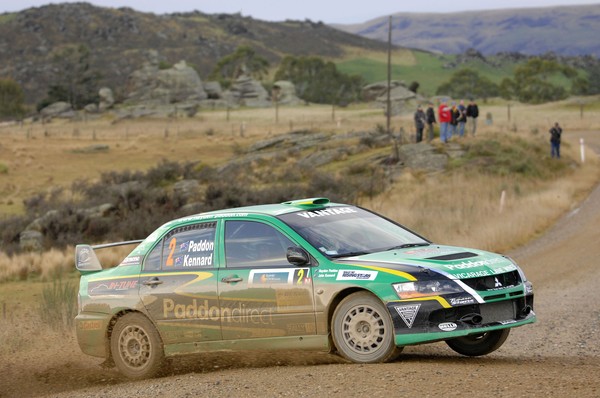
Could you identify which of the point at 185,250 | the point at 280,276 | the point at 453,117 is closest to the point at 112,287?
the point at 185,250

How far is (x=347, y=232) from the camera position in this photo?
9.10 meters

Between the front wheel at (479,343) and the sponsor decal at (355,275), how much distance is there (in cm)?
129

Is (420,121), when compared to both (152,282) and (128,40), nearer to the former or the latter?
(152,282)

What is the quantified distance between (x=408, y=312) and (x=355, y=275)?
555 mm

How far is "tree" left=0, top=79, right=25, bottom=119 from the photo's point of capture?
98.9 m

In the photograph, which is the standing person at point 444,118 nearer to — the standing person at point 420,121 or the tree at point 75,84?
the standing person at point 420,121

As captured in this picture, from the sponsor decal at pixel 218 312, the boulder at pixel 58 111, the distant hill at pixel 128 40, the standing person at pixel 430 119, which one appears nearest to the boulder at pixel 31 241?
the standing person at pixel 430 119

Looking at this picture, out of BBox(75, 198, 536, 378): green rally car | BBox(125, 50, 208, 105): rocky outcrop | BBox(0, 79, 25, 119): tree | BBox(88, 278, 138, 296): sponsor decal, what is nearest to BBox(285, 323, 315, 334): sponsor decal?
BBox(75, 198, 536, 378): green rally car

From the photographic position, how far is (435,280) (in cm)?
809

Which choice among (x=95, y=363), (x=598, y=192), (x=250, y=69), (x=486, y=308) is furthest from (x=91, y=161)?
(x=250, y=69)

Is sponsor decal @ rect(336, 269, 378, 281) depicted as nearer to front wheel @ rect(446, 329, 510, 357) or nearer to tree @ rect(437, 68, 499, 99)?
front wheel @ rect(446, 329, 510, 357)

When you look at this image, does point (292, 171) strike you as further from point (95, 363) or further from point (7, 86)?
point (7, 86)

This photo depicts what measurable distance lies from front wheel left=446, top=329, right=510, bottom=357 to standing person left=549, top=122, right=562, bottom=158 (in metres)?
31.2

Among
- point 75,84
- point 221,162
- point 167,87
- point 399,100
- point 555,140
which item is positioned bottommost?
point 221,162
